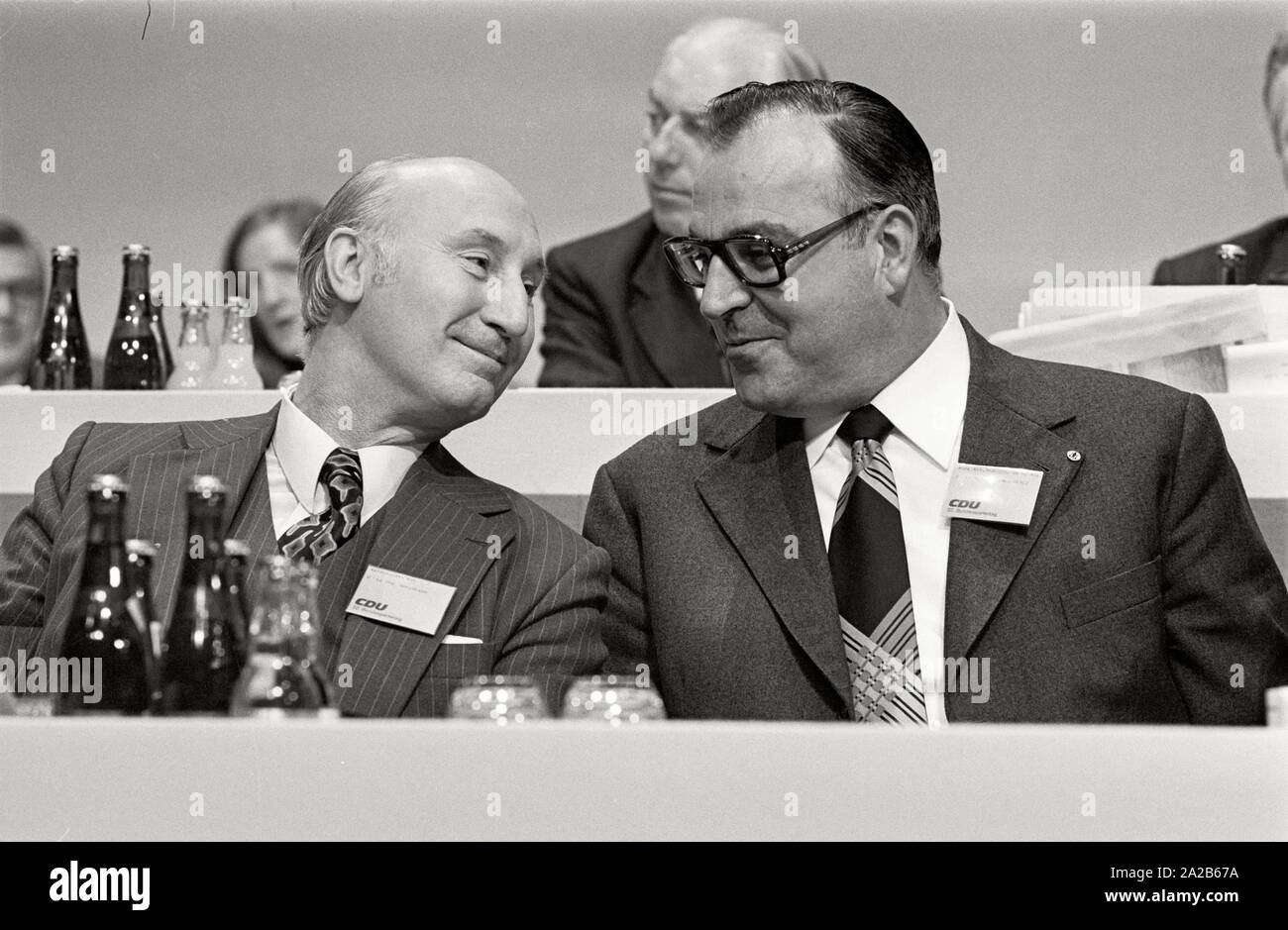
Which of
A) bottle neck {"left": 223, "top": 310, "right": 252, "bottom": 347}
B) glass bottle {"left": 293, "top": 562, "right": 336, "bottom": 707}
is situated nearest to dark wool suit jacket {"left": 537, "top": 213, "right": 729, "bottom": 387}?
bottle neck {"left": 223, "top": 310, "right": 252, "bottom": 347}

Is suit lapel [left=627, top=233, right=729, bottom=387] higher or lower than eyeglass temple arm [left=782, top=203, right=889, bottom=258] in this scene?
higher

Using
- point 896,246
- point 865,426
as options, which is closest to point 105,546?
point 865,426

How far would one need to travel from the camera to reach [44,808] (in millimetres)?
1121

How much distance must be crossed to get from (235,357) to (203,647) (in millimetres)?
1186

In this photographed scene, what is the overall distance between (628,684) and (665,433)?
2.95 feet

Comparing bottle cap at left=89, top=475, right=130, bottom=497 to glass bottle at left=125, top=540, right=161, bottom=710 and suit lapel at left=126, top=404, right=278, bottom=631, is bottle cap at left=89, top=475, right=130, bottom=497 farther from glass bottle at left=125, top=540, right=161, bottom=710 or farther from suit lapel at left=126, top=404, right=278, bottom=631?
suit lapel at left=126, top=404, right=278, bottom=631

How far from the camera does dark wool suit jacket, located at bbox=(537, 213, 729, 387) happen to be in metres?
3.08

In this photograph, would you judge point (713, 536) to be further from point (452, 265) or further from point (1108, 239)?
point (1108, 239)

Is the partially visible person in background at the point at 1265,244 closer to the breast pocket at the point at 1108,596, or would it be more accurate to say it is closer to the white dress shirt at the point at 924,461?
the white dress shirt at the point at 924,461

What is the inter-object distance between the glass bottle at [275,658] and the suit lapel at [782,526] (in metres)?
0.72

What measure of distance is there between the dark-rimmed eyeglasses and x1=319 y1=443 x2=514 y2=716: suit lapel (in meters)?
0.39

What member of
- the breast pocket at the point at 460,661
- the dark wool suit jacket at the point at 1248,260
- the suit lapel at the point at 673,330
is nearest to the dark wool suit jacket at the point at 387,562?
the breast pocket at the point at 460,661

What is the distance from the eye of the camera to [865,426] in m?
2.01
